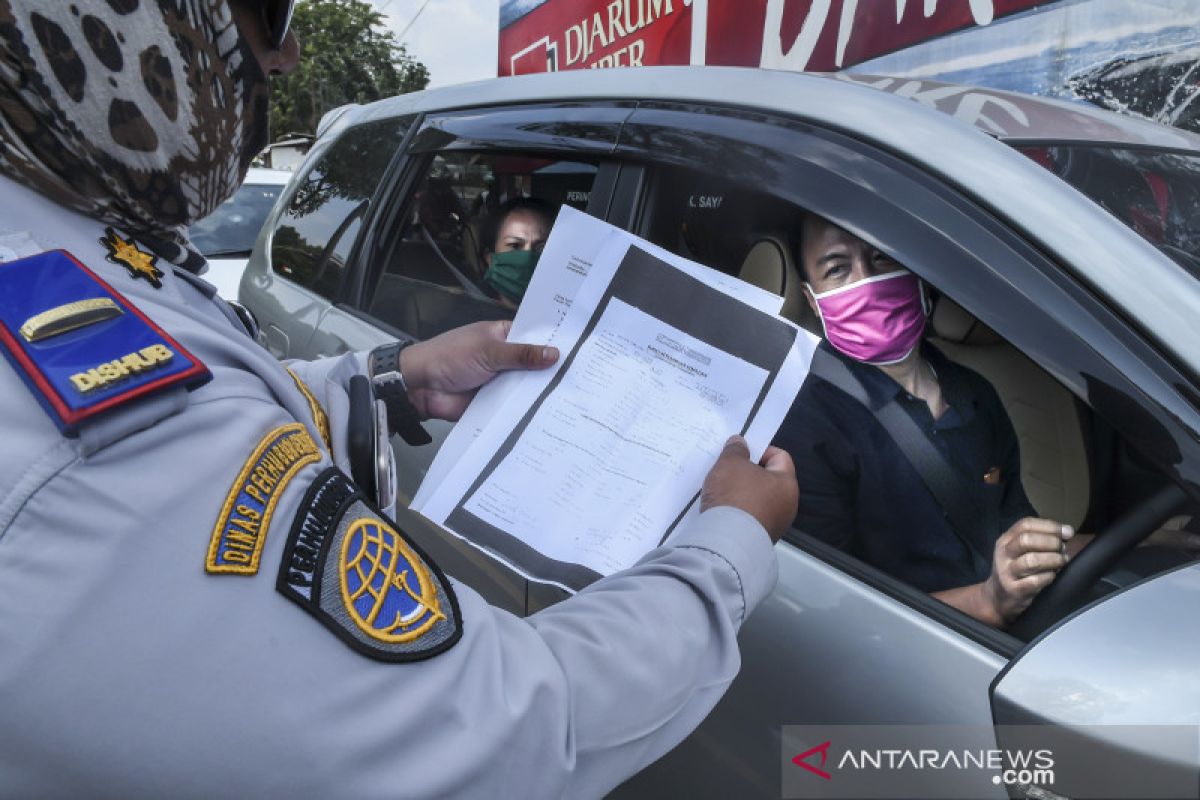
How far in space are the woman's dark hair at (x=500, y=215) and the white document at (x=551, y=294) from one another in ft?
2.78

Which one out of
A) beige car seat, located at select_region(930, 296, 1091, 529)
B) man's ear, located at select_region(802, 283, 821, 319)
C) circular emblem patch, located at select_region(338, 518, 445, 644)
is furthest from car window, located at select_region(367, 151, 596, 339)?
circular emblem patch, located at select_region(338, 518, 445, 644)

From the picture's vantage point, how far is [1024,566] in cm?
114

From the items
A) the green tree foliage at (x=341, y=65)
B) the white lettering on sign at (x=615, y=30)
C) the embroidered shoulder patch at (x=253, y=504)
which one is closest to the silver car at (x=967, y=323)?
the embroidered shoulder patch at (x=253, y=504)

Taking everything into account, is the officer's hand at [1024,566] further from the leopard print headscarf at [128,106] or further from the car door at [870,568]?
the leopard print headscarf at [128,106]

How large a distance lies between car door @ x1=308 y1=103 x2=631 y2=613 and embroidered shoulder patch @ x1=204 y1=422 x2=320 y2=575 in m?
0.86

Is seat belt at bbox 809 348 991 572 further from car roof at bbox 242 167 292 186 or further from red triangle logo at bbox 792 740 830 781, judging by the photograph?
car roof at bbox 242 167 292 186

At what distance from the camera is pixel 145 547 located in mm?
572

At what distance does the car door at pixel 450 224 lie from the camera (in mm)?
1650

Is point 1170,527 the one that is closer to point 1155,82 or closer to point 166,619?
point 166,619

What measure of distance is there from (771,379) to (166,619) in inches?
30.5

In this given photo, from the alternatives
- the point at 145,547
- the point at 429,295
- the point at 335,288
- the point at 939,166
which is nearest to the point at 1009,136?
the point at 939,166

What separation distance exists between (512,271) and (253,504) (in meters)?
1.47

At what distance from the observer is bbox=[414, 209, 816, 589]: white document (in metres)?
1.09

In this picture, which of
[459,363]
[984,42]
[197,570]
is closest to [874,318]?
[459,363]
